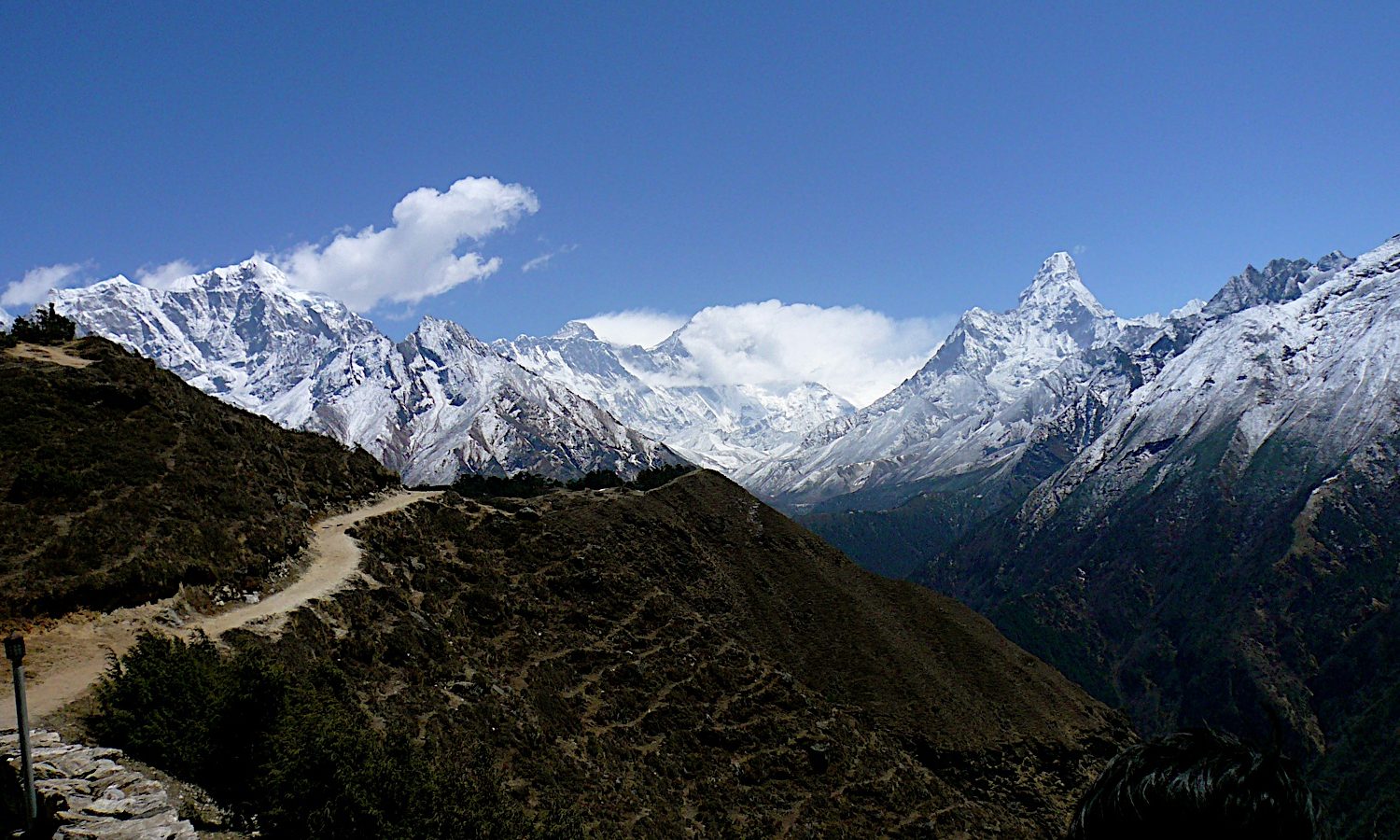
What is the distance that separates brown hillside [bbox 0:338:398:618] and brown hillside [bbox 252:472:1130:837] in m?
7.15

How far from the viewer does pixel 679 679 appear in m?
71.2

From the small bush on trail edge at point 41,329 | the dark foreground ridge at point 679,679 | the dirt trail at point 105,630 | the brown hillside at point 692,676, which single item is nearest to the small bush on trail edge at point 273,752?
the dark foreground ridge at point 679,679

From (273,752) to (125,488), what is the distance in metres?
30.9

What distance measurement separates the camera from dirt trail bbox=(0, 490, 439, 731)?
33438 mm

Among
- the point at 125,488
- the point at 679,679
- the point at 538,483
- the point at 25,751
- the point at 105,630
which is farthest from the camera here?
the point at 538,483

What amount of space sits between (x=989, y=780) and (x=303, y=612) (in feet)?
235

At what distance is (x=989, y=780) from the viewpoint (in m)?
88.2

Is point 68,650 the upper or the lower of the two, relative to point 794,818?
upper

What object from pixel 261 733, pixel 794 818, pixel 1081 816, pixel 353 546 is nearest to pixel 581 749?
pixel 794 818

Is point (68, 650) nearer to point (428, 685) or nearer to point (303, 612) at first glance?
point (303, 612)

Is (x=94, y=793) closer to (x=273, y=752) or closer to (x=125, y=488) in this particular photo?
(x=273, y=752)

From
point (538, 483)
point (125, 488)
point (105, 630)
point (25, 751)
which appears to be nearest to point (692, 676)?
point (105, 630)

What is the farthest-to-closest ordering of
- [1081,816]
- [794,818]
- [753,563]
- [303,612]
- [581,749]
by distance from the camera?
[753,563], [794,818], [581,749], [303,612], [1081,816]

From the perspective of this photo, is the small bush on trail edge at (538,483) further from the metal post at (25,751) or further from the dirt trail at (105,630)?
the metal post at (25,751)
